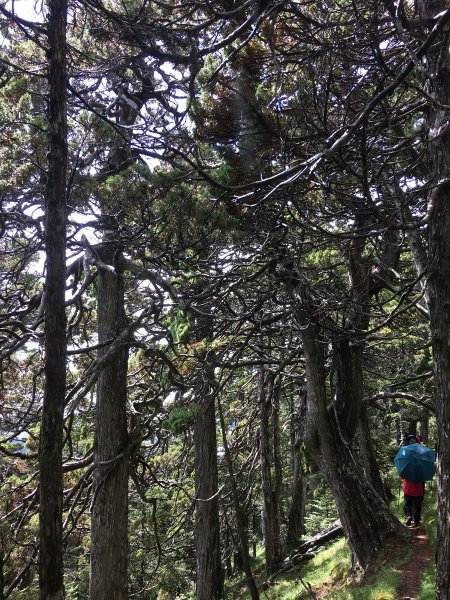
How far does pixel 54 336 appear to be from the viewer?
3.11 metres

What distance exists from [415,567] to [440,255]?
15.4 feet

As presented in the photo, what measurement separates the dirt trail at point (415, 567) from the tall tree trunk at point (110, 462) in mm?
3803

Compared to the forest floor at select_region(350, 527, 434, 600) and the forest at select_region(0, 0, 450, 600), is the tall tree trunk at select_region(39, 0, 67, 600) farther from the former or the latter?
the forest floor at select_region(350, 527, 434, 600)

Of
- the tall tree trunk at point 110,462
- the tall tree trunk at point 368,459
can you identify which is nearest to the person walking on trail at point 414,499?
the tall tree trunk at point 368,459

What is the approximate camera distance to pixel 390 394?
309 inches

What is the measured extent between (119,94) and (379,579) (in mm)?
7758

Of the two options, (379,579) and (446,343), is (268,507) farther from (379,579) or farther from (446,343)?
(446,343)

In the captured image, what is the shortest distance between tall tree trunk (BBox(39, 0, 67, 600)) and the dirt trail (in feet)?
16.1

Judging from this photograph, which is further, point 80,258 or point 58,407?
point 80,258

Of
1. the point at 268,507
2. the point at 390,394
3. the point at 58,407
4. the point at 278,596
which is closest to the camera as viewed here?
the point at 58,407

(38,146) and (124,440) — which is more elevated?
(38,146)

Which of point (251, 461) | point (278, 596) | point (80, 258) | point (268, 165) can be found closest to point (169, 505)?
point (251, 461)

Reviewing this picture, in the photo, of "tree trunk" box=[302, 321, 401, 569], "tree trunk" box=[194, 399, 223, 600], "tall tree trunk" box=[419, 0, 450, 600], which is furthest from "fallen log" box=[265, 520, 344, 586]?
"tall tree trunk" box=[419, 0, 450, 600]

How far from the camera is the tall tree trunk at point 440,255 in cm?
415
